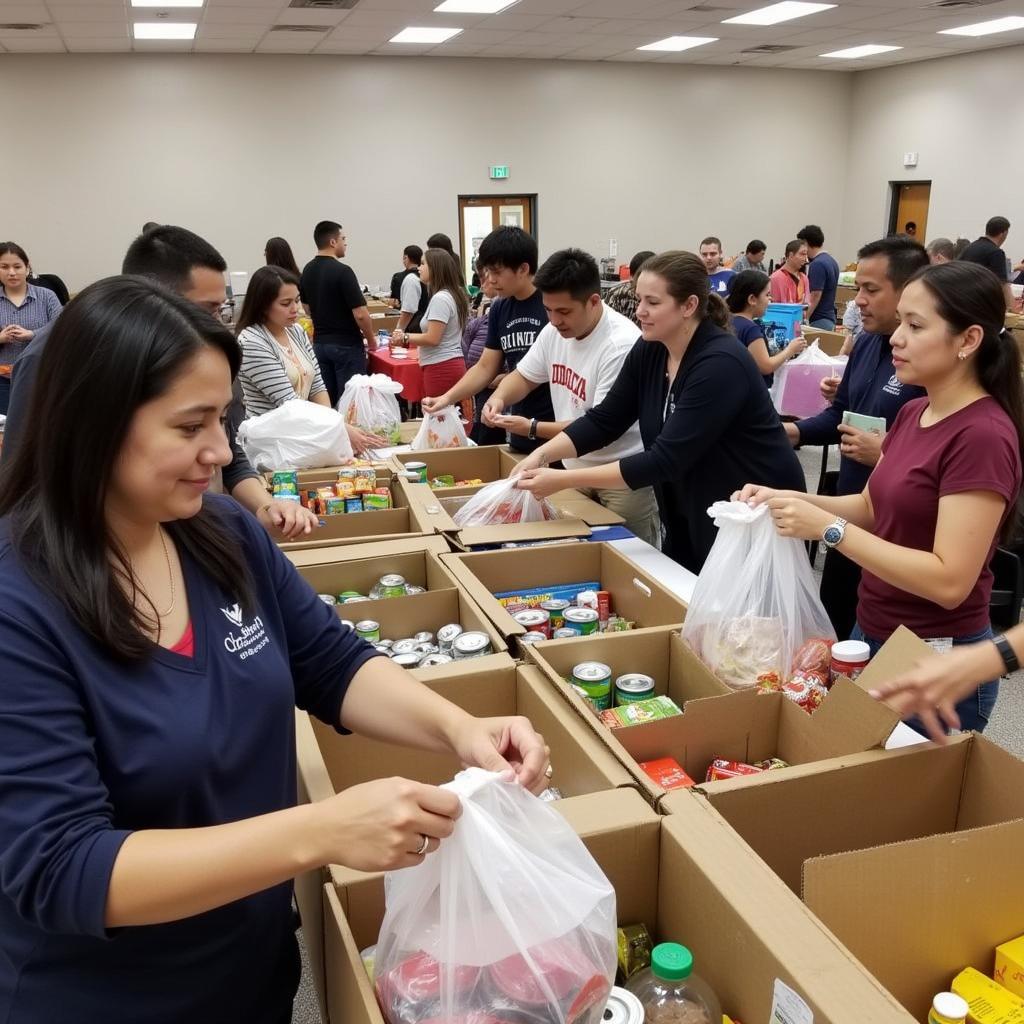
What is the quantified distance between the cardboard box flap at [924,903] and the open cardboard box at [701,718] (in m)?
0.20

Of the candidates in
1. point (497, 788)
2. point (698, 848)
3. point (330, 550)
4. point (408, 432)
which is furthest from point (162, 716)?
point (408, 432)

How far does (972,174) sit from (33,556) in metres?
12.4

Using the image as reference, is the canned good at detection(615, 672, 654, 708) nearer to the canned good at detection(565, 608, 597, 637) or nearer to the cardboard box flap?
the canned good at detection(565, 608, 597, 637)

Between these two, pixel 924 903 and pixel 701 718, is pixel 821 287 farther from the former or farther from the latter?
pixel 924 903

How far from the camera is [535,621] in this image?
6.22 ft

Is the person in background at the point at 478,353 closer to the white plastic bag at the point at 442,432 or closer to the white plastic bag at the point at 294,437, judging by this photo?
the white plastic bag at the point at 442,432

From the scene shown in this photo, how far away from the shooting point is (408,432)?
3887mm

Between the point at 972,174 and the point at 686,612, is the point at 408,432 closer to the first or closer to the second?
the point at 686,612

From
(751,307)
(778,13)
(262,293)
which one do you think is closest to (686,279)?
(262,293)

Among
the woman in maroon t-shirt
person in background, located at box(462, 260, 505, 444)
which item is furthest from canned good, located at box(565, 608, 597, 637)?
person in background, located at box(462, 260, 505, 444)

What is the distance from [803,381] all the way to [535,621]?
4.01m

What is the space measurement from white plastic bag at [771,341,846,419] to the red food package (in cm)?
426

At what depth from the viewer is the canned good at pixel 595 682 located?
5.34ft

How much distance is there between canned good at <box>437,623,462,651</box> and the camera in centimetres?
187
